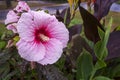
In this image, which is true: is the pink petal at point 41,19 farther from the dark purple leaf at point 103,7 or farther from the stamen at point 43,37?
the dark purple leaf at point 103,7

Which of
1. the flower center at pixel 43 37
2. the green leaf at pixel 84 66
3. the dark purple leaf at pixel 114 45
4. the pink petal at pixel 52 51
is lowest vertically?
the green leaf at pixel 84 66

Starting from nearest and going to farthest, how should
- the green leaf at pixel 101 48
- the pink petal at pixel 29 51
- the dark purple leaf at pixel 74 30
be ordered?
1. the pink petal at pixel 29 51
2. the green leaf at pixel 101 48
3. the dark purple leaf at pixel 74 30

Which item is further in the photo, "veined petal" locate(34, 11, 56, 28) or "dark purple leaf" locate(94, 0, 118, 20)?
"dark purple leaf" locate(94, 0, 118, 20)

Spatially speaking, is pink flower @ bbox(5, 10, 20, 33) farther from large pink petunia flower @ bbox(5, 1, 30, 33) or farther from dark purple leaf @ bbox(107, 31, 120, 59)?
dark purple leaf @ bbox(107, 31, 120, 59)

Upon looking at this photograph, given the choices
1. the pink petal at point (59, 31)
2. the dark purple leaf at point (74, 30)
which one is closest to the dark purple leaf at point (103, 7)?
the dark purple leaf at point (74, 30)

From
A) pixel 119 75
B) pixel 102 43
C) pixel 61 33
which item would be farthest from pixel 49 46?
pixel 119 75

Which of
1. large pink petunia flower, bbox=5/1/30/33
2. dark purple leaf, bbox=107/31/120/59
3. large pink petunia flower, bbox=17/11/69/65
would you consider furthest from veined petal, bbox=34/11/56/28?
dark purple leaf, bbox=107/31/120/59

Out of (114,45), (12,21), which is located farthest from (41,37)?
(114,45)

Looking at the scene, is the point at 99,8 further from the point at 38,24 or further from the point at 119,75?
the point at 38,24
